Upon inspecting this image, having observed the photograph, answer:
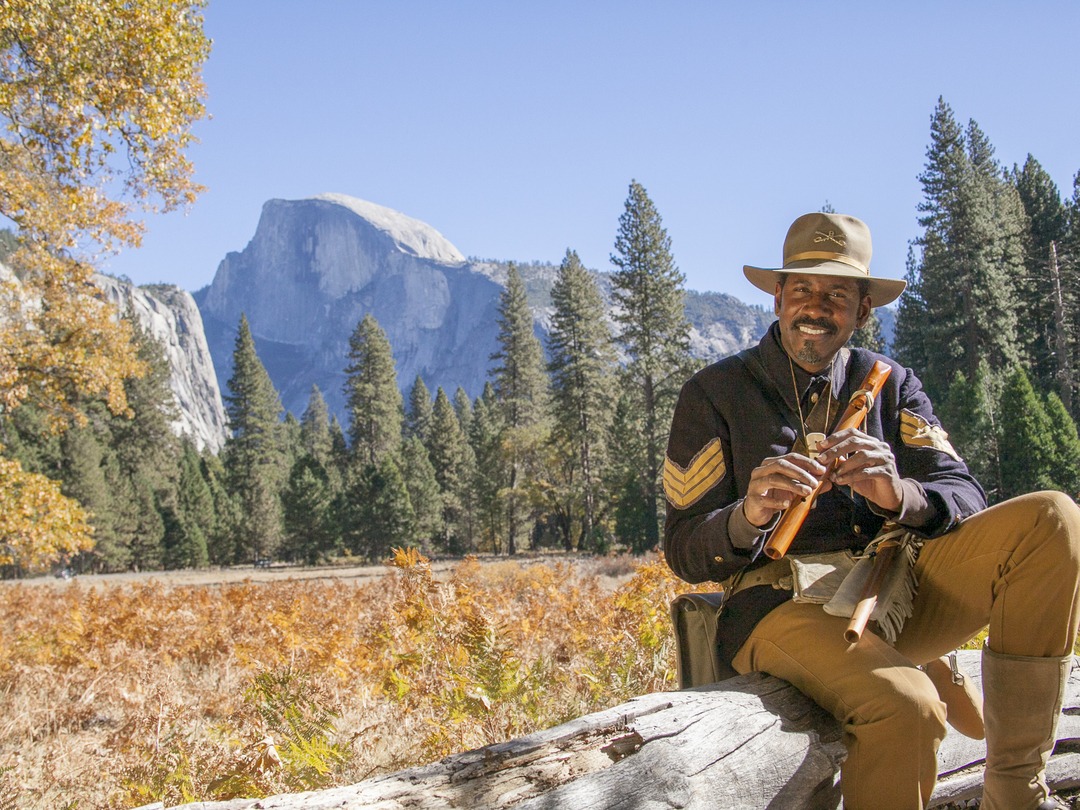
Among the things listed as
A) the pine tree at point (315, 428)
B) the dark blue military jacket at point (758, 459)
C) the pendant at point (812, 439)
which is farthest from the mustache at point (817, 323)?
the pine tree at point (315, 428)

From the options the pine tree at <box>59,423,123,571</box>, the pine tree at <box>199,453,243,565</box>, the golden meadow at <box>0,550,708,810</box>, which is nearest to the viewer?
the golden meadow at <box>0,550,708,810</box>

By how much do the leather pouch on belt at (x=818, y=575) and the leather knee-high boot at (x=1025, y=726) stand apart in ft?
1.73

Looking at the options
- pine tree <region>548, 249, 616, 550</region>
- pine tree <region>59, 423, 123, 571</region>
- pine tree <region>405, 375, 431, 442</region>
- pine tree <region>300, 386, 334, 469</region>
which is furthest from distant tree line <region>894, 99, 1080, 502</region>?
pine tree <region>300, 386, 334, 469</region>

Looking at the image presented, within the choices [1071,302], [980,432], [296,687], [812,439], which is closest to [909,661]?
[812,439]

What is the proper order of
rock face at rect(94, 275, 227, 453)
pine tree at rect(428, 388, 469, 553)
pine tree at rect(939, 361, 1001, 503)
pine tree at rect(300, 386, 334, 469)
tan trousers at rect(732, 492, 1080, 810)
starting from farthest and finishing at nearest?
rock face at rect(94, 275, 227, 453)
pine tree at rect(300, 386, 334, 469)
pine tree at rect(428, 388, 469, 553)
pine tree at rect(939, 361, 1001, 503)
tan trousers at rect(732, 492, 1080, 810)

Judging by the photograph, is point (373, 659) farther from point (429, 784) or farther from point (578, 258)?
point (578, 258)

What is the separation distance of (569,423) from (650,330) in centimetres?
799

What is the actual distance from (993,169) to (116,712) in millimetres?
61371

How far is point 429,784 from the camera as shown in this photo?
2.09 meters

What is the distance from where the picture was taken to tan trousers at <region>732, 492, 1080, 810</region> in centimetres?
241

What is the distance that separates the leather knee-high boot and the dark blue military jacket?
0.50 m

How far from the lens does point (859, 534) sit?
2980 millimetres

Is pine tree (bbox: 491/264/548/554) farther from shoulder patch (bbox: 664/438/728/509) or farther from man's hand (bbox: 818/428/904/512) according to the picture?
man's hand (bbox: 818/428/904/512)

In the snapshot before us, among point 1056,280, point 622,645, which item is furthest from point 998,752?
point 1056,280
